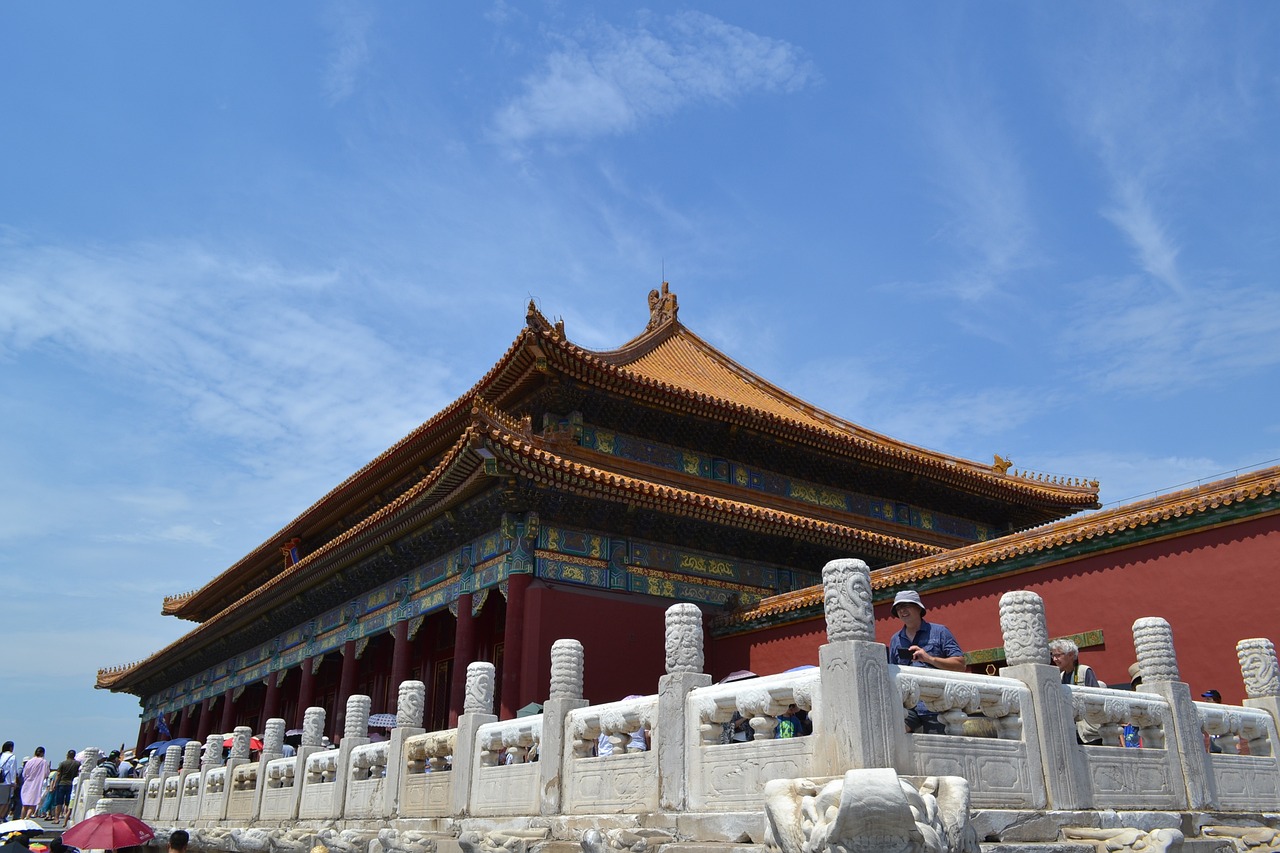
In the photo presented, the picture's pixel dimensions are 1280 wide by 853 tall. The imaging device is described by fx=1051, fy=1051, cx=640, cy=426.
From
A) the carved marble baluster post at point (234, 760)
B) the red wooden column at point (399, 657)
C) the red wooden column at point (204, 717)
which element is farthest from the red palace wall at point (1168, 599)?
the red wooden column at point (204, 717)

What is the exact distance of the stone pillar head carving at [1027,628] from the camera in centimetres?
706

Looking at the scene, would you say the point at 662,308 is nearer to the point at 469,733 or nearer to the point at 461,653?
the point at 461,653

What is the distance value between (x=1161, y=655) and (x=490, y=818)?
561 centimetres

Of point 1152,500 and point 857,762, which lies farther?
→ point 1152,500

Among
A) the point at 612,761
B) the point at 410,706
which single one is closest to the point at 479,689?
the point at 410,706

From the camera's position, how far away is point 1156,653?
7.97m

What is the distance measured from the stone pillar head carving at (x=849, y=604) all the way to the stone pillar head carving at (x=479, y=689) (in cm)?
456

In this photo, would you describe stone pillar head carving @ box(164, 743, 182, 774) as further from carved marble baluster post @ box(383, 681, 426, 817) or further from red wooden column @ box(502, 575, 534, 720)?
carved marble baluster post @ box(383, 681, 426, 817)

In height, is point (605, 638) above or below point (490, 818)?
above

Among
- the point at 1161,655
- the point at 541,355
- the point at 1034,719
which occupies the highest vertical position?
the point at 541,355

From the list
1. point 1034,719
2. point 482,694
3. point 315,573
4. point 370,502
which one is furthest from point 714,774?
point 370,502

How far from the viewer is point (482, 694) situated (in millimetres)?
10023

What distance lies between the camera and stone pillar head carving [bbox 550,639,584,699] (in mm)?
8781

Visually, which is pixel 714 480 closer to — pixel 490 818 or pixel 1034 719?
pixel 490 818
